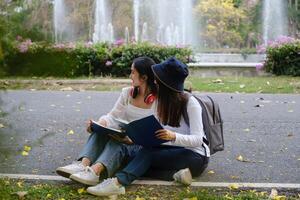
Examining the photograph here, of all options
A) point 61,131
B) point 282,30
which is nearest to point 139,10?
point 282,30

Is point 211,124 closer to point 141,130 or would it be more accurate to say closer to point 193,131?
→ point 193,131

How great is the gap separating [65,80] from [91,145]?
25.9ft

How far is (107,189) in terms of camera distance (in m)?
3.62

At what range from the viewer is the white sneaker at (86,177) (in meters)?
3.71

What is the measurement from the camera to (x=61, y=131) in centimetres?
625

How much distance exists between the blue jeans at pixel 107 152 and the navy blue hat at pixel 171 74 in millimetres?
589

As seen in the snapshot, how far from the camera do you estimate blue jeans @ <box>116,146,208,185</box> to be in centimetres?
392

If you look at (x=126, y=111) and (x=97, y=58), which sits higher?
(x=126, y=111)

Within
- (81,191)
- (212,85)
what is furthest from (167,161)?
(212,85)

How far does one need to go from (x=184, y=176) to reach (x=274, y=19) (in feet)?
102

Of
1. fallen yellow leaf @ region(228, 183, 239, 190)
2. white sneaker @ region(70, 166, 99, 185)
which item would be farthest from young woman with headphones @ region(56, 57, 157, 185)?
fallen yellow leaf @ region(228, 183, 239, 190)

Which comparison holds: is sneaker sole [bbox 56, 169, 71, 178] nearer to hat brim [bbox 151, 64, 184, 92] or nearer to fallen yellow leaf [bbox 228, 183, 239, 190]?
hat brim [bbox 151, 64, 184, 92]

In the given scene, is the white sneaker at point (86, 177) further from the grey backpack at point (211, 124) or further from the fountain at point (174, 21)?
the fountain at point (174, 21)

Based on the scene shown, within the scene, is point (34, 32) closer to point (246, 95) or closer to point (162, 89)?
point (162, 89)
